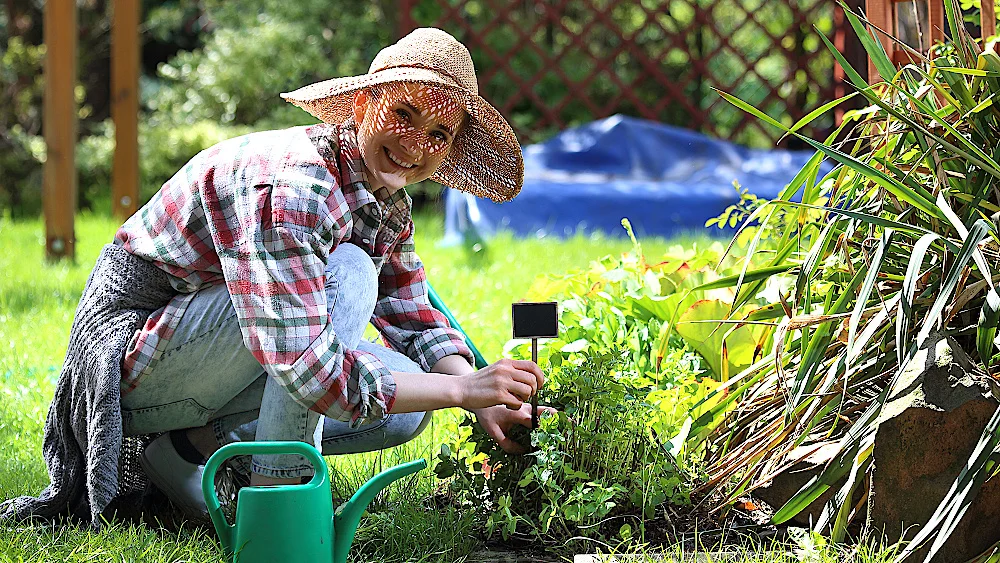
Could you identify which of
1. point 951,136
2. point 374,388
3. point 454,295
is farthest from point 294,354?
point 454,295

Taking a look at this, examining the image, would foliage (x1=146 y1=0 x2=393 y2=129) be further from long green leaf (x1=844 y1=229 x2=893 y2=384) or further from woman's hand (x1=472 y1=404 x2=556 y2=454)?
long green leaf (x1=844 y1=229 x2=893 y2=384)

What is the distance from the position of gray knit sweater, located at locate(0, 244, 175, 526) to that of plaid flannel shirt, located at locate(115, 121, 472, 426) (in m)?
0.03

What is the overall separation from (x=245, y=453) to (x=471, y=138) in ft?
2.19

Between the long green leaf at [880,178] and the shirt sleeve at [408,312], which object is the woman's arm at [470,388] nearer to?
the shirt sleeve at [408,312]

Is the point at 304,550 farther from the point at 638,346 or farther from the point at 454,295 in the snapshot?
the point at 454,295

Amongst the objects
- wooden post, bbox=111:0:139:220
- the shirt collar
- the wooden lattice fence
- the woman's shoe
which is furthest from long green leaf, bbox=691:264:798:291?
the wooden lattice fence

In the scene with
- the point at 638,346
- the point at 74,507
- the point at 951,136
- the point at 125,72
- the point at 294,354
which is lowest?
the point at 74,507

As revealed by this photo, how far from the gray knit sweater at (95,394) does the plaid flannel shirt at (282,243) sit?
0.03m

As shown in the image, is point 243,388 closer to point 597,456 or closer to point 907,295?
point 597,456

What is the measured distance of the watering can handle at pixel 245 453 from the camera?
1376 mm

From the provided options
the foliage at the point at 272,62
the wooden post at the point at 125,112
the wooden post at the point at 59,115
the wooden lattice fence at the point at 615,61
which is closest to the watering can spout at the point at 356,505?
the wooden post at the point at 59,115

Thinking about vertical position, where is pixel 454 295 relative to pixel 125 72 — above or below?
below

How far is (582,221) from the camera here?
527 cm

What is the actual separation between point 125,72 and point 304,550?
3863mm
